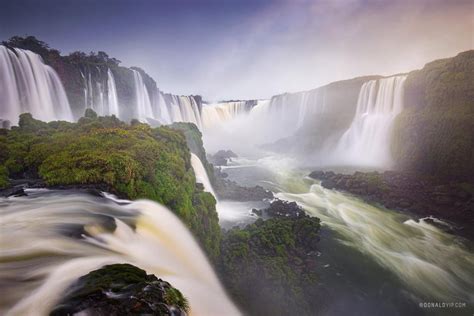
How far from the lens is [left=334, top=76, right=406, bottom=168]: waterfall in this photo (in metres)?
30.2

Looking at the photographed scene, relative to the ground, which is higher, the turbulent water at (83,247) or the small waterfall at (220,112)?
the small waterfall at (220,112)

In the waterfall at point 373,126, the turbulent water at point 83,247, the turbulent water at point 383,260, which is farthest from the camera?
the waterfall at point 373,126

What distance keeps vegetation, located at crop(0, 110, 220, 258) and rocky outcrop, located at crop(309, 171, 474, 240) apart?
15159 millimetres

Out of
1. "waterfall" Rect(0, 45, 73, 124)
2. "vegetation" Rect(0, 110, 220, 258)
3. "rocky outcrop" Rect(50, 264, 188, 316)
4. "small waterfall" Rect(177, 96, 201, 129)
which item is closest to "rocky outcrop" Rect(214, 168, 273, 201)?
"vegetation" Rect(0, 110, 220, 258)

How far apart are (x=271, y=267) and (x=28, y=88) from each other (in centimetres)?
2240

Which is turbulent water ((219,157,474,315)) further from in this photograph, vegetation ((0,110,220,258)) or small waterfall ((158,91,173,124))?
small waterfall ((158,91,173,124))

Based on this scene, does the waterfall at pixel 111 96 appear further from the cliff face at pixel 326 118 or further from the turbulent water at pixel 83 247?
the cliff face at pixel 326 118

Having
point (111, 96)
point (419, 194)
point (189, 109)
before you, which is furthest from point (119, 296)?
point (189, 109)

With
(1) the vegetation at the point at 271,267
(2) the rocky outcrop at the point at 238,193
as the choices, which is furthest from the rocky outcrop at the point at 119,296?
(2) the rocky outcrop at the point at 238,193

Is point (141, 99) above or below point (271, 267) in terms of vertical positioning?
above

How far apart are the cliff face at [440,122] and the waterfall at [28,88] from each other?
35.1 meters

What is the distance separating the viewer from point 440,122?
77.4 feet

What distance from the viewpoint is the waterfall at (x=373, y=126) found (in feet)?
98.9

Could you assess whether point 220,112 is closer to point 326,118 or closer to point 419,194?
point 326,118
